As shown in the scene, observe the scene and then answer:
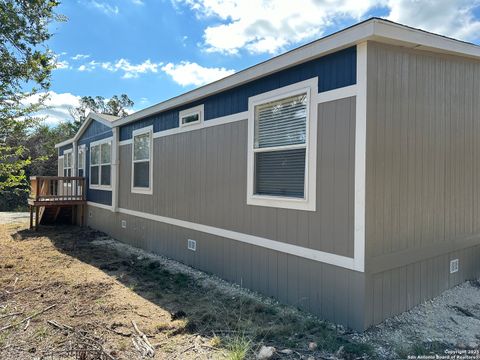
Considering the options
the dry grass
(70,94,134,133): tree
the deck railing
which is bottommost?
Answer: the dry grass

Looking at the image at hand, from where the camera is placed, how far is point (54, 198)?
A: 10102 millimetres

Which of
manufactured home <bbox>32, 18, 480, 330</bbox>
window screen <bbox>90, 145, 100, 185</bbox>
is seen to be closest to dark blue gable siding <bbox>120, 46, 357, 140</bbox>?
manufactured home <bbox>32, 18, 480, 330</bbox>

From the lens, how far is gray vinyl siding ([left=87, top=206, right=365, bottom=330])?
3256mm

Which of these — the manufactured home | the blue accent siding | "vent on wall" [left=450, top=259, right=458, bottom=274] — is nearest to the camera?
the manufactured home

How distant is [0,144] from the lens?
452 cm

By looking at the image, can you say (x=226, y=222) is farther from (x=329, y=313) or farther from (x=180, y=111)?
(x=180, y=111)

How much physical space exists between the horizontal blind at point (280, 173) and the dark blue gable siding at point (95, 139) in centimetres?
590

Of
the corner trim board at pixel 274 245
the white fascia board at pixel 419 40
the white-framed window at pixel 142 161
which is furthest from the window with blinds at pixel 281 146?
the white-framed window at pixel 142 161

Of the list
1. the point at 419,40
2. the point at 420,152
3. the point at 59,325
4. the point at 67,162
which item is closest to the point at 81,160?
the point at 67,162

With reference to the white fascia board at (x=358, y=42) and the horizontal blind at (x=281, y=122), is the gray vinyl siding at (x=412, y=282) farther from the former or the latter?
the white fascia board at (x=358, y=42)

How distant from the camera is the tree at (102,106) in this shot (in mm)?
28844

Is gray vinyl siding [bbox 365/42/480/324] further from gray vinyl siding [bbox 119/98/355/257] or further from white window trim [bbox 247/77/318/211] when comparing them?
white window trim [bbox 247/77/318/211]

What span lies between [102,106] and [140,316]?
29.4 m

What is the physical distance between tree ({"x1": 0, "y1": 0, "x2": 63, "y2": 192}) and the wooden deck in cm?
556
